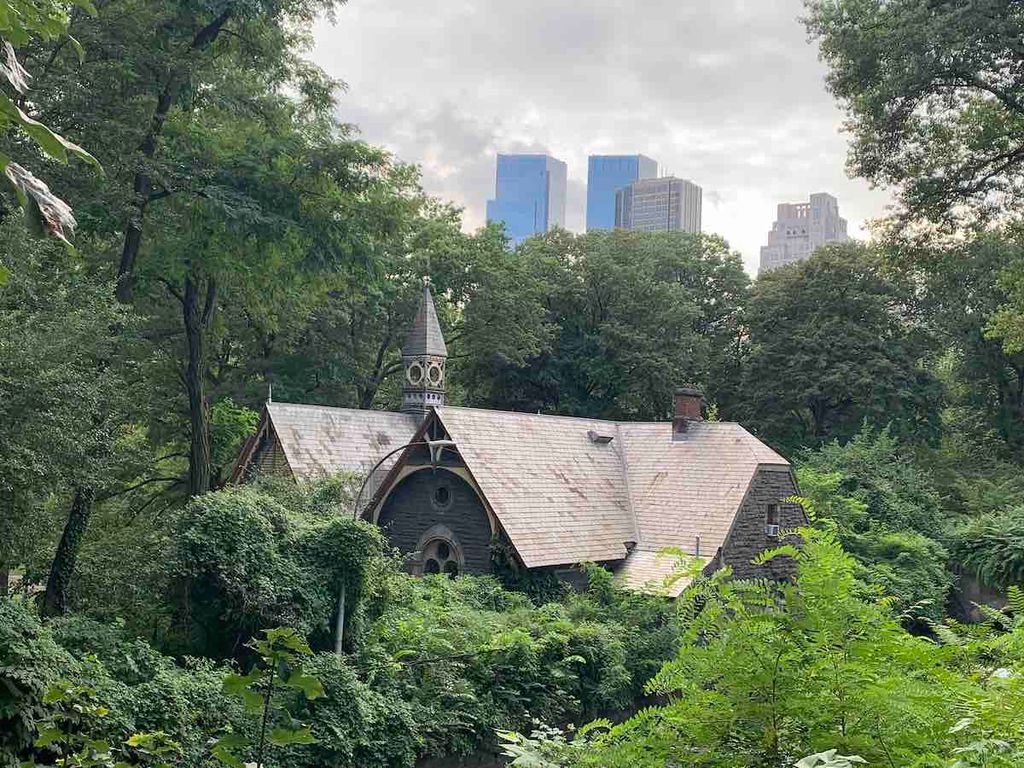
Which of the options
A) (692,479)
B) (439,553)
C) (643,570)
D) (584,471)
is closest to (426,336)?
(584,471)

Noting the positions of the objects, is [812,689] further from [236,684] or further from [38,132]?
[38,132]

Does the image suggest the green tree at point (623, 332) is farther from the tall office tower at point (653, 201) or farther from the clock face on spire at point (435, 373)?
the tall office tower at point (653, 201)

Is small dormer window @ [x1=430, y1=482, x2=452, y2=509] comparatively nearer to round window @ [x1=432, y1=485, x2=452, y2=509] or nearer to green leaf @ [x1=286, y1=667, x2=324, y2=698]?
round window @ [x1=432, y1=485, x2=452, y2=509]

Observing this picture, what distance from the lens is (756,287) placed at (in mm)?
46906

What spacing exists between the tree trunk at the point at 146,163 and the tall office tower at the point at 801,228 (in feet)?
438

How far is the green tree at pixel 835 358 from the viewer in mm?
40281

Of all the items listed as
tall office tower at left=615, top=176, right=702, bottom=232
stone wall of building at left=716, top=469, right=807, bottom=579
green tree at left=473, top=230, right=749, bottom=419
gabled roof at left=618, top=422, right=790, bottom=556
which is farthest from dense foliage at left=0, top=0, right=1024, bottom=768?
tall office tower at left=615, top=176, right=702, bottom=232

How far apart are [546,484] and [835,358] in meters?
21.0

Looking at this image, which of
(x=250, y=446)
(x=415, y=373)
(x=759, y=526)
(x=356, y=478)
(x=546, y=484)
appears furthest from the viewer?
(x=415, y=373)

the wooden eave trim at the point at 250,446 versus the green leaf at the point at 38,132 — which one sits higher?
the wooden eave trim at the point at 250,446

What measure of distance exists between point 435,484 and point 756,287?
90.4ft

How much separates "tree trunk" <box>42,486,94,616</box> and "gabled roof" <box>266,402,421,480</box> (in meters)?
8.17

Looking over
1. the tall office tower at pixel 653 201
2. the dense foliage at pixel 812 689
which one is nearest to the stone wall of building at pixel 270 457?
the dense foliage at pixel 812 689

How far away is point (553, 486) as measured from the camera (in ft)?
83.1
